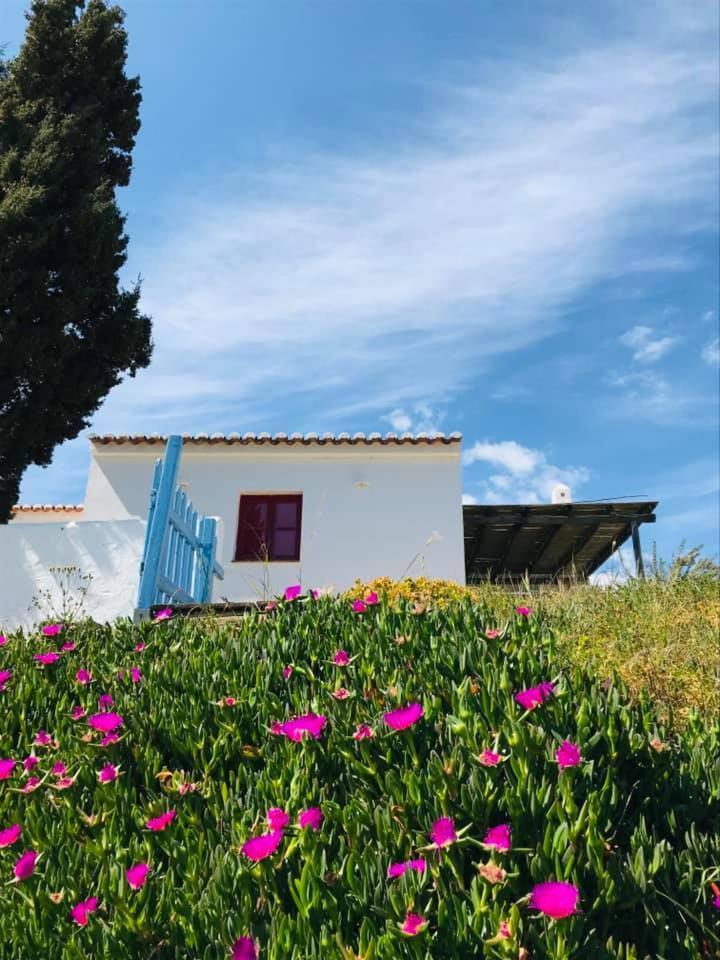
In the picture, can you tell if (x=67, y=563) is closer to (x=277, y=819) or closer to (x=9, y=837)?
(x=9, y=837)

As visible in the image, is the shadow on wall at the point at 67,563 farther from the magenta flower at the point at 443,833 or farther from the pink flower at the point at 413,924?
the pink flower at the point at 413,924

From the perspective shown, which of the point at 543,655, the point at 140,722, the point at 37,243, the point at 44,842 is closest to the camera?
the point at 44,842

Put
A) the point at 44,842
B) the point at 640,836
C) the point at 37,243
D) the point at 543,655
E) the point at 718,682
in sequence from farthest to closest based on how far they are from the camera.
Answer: the point at 37,243
the point at 718,682
the point at 543,655
the point at 44,842
the point at 640,836

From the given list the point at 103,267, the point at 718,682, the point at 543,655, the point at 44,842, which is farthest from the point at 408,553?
the point at 44,842

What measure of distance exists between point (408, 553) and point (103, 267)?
21.8 feet

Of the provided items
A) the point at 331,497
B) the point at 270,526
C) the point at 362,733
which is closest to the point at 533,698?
the point at 362,733

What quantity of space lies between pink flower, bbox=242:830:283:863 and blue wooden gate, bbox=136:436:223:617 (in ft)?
17.5

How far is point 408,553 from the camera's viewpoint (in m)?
13.0

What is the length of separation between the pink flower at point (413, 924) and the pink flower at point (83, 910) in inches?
28.7

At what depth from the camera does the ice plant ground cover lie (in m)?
1.57

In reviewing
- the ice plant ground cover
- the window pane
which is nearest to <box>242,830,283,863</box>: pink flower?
the ice plant ground cover

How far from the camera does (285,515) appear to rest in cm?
1361

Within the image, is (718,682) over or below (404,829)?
over

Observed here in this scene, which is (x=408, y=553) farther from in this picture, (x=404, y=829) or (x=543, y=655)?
(x=404, y=829)
